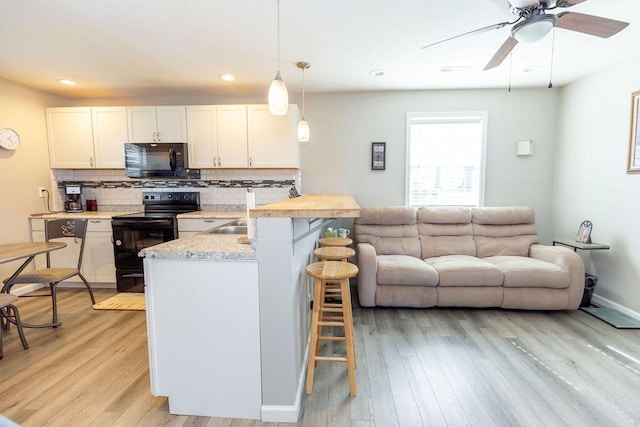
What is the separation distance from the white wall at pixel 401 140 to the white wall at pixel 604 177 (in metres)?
0.23

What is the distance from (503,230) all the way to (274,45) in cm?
323

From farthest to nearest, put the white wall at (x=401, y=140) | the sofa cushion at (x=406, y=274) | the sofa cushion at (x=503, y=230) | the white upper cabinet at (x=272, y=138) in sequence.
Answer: the white wall at (x=401, y=140) → the white upper cabinet at (x=272, y=138) → the sofa cushion at (x=503, y=230) → the sofa cushion at (x=406, y=274)

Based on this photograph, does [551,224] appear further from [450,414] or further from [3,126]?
[3,126]

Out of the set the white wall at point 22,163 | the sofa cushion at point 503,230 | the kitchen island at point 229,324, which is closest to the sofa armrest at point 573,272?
the sofa cushion at point 503,230

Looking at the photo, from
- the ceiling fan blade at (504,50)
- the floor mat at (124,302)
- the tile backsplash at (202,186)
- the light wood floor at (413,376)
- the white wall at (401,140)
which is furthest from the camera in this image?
the tile backsplash at (202,186)

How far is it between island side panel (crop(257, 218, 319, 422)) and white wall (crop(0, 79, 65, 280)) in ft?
11.8

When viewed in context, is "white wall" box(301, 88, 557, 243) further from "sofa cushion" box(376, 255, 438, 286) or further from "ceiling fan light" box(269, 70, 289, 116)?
"ceiling fan light" box(269, 70, 289, 116)

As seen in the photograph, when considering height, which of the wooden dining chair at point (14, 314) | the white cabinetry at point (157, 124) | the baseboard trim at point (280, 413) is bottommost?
the baseboard trim at point (280, 413)

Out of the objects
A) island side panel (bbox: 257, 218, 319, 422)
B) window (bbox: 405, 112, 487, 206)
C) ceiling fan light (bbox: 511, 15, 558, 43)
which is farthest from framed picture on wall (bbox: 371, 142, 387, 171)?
island side panel (bbox: 257, 218, 319, 422)

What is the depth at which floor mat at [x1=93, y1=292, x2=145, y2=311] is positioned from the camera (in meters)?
3.14

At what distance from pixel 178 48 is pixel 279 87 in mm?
1285

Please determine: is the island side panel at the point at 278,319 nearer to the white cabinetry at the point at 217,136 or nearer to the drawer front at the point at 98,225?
the white cabinetry at the point at 217,136

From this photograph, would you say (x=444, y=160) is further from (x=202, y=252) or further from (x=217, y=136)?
(x=202, y=252)

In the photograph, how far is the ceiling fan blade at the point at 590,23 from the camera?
163 centimetres
